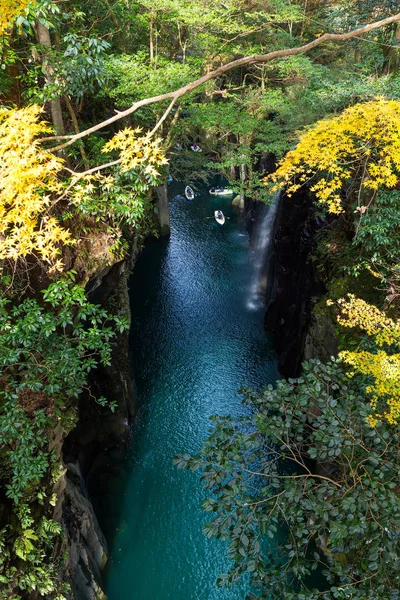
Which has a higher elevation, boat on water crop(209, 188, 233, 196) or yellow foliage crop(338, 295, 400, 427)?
yellow foliage crop(338, 295, 400, 427)

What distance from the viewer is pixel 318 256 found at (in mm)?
12703

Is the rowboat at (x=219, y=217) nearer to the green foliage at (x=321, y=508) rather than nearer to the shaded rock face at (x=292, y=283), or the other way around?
the shaded rock face at (x=292, y=283)

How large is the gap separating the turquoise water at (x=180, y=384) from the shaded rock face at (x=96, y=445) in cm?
69

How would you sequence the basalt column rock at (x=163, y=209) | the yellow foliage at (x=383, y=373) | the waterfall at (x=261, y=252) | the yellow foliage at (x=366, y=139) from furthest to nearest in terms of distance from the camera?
1. the basalt column rock at (x=163, y=209)
2. the waterfall at (x=261, y=252)
3. the yellow foliage at (x=366, y=139)
4. the yellow foliage at (x=383, y=373)

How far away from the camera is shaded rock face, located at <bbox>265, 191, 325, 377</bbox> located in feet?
46.4

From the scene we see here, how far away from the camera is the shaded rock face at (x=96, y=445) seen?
8805 mm

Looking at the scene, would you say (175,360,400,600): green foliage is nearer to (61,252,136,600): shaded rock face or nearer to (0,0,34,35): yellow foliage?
(61,252,136,600): shaded rock face

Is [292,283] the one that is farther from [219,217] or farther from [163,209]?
[219,217]

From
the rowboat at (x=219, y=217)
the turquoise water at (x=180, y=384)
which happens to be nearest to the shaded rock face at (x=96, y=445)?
the turquoise water at (x=180, y=384)

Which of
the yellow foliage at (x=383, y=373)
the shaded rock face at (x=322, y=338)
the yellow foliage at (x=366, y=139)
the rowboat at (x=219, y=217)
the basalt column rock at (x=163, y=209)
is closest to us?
the yellow foliage at (x=383, y=373)

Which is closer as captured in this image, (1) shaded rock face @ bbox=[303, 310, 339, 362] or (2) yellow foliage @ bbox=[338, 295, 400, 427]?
(2) yellow foliage @ bbox=[338, 295, 400, 427]

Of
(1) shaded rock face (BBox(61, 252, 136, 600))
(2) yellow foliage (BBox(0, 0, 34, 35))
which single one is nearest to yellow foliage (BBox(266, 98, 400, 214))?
(2) yellow foliage (BBox(0, 0, 34, 35))

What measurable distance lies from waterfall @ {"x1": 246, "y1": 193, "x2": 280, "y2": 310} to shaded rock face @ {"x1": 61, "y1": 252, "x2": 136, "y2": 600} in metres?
9.28

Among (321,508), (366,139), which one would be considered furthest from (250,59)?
(321,508)
